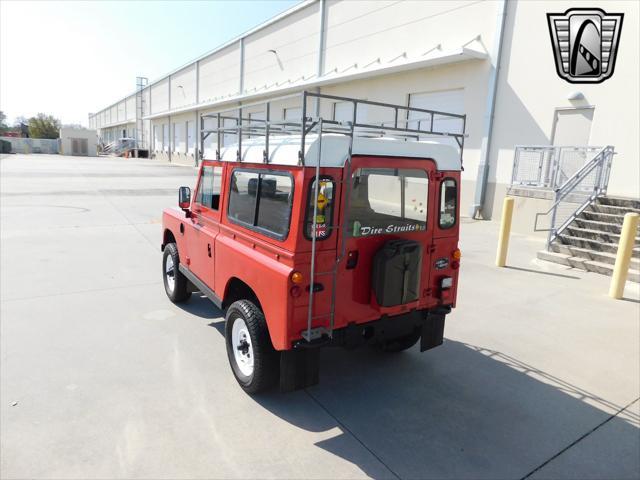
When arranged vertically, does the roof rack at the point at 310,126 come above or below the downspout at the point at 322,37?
below

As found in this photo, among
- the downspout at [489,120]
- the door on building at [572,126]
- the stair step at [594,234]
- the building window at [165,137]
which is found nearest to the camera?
the stair step at [594,234]

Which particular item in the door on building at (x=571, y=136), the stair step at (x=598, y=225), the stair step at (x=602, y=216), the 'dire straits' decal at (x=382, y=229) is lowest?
the stair step at (x=598, y=225)

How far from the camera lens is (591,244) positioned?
8.88 m

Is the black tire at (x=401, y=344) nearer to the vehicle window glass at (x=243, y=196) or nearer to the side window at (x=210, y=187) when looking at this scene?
the vehicle window glass at (x=243, y=196)

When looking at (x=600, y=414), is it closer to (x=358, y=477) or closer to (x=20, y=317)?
(x=358, y=477)

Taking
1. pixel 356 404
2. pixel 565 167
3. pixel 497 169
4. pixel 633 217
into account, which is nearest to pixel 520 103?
pixel 497 169

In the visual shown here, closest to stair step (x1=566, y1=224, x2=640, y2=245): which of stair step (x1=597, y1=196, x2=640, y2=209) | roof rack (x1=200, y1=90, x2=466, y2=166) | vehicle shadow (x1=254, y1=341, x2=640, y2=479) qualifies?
stair step (x1=597, y1=196, x2=640, y2=209)

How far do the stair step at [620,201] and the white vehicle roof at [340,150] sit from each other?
812cm

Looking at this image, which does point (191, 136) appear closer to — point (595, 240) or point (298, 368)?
point (595, 240)

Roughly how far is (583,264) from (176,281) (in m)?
7.73

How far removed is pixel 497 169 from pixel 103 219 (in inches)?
489

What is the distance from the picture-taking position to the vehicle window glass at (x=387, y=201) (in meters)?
3.40

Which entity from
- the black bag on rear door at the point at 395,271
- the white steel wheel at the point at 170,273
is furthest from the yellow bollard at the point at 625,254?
the white steel wheel at the point at 170,273

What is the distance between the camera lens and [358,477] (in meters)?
2.89
